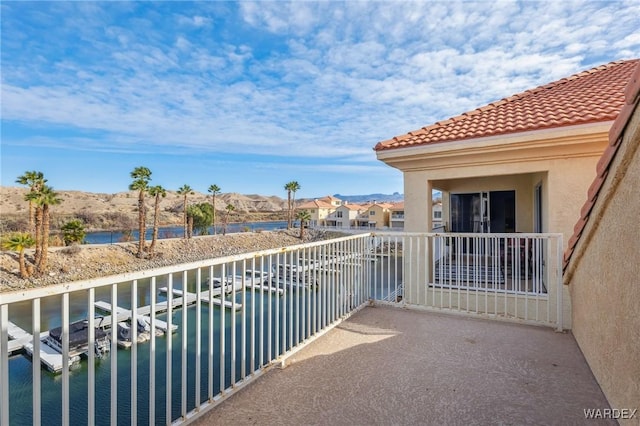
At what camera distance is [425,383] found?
2633mm

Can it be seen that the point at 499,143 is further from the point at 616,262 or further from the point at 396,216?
the point at 396,216

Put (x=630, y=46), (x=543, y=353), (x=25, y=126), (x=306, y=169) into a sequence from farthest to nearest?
(x=306, y=169) < (x=25, y=126) < (x=630, y=46) < (x=543, y=353)

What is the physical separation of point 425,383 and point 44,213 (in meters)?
27.0

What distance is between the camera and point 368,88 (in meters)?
10.7

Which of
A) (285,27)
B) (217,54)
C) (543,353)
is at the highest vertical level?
(217,54)

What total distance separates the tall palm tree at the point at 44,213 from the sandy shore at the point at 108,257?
0.75 meters

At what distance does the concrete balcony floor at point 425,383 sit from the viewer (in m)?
2.21

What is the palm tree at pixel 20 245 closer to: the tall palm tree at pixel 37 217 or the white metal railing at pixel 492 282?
the tall palm tree at pixel 37 217

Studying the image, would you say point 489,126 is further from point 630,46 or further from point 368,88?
point 368,88

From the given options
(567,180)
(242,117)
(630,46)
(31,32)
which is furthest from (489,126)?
(242,117)

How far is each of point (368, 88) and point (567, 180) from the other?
764 centimetres

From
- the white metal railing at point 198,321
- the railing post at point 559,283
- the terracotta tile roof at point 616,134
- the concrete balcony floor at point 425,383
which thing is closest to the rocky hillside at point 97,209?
the white metal railing at point 198,321

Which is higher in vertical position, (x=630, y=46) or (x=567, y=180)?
(x=630, y=46)

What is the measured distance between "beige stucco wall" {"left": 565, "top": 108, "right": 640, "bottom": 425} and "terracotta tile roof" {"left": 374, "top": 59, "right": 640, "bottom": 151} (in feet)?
7.56
